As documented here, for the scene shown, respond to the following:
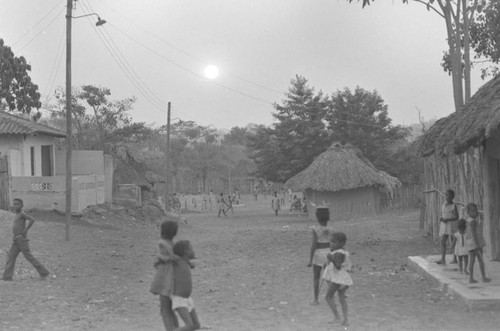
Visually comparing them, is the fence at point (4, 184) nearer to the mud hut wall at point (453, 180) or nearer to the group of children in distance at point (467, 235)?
the mud hut wall at point (453, 180)

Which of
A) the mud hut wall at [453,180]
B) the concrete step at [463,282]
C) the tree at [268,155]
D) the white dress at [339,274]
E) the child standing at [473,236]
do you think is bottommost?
the concrete step at [463,282]

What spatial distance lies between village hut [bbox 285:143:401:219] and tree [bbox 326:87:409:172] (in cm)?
704

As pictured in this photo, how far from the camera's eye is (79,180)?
22.5 m

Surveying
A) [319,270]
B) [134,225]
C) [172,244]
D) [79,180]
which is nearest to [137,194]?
[134,225]

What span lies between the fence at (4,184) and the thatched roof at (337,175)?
53.2ft

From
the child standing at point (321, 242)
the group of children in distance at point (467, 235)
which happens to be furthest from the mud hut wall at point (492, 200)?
the child standing at point (321, 242)

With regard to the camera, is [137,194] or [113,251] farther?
[137,194]

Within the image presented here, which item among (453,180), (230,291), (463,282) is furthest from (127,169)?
(463,282)

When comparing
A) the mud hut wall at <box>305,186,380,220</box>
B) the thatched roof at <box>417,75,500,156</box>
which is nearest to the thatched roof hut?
the mud hut wall at <box>305,186,380,220</box>

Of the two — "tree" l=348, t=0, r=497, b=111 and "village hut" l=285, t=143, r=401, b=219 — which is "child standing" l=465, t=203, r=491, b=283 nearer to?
"tree" l=348, t=0, r=497, b=111

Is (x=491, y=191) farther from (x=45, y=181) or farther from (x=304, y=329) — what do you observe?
(x=45, y=181)

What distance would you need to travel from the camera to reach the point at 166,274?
5.79 m

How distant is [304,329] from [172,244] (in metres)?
2.21

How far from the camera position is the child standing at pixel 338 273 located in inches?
284
